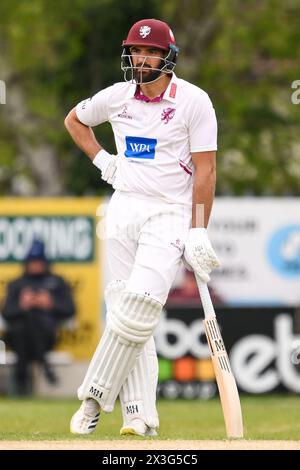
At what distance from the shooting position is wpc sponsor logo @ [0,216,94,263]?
1809 centimetres

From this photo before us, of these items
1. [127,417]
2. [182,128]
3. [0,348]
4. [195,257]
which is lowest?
[0,348]

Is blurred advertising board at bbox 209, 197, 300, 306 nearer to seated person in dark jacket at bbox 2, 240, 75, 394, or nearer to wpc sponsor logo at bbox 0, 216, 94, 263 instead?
wpc sponsor logo at bbox 0, 216, 94, 263

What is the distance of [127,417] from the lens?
9188 mm

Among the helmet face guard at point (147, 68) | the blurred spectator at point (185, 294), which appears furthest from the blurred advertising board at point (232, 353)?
the helmet face guard at point (147, 68)

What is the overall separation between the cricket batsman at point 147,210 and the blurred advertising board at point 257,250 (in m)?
8.80

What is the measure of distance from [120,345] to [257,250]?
30.5 ft

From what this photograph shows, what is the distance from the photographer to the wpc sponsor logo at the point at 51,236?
18.1 meters

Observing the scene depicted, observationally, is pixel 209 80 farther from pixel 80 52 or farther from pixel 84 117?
pixel 84 117

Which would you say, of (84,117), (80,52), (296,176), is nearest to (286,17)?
(296,176)

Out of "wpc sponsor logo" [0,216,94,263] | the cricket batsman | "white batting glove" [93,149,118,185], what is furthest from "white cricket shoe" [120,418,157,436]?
"wpc sponsor logo" [0,216,94,263]

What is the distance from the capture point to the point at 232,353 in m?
17.7

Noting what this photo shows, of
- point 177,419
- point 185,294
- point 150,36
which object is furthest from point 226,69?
point 150,36

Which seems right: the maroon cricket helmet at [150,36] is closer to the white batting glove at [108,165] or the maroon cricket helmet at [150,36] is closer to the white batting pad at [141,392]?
the white batting glove at [108,165]
